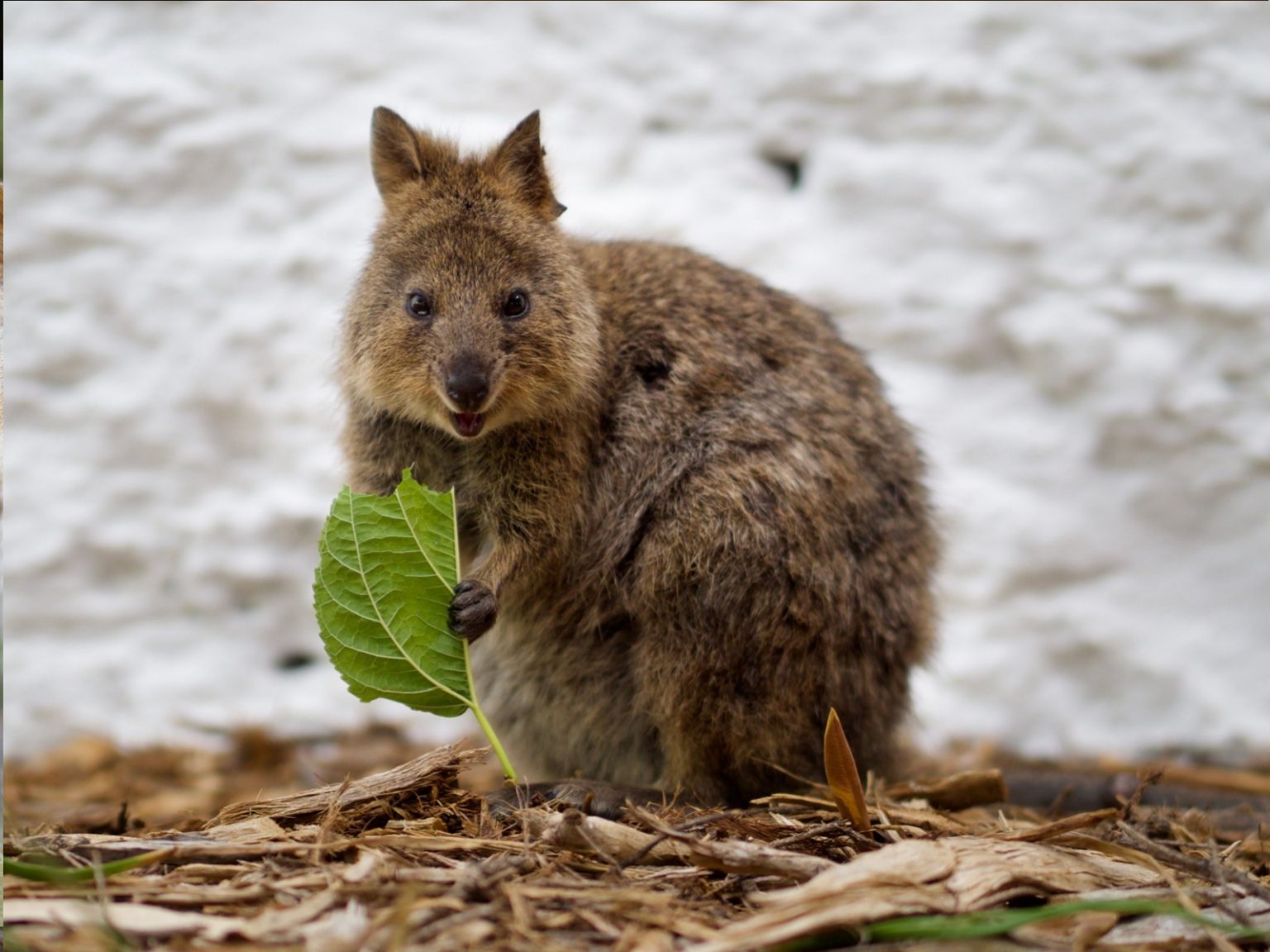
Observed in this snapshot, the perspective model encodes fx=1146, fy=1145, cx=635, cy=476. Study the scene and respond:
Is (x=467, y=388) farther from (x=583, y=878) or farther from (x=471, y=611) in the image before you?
(x=583, y=878)

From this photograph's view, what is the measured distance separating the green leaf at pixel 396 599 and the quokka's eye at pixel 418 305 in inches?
22.8

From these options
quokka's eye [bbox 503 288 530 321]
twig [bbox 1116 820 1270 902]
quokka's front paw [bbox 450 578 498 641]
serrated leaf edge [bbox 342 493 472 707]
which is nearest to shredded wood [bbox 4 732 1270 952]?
twig [bbox 1116 820 1270 902]

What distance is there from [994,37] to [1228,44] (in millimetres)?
1188

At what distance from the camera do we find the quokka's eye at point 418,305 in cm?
336

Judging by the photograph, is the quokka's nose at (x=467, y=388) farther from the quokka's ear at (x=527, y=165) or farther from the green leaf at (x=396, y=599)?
the quokka's ear at (x=527, y=165)

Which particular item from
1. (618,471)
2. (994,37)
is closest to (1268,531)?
(994,37)

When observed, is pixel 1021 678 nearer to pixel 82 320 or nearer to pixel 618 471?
pixel 618 471

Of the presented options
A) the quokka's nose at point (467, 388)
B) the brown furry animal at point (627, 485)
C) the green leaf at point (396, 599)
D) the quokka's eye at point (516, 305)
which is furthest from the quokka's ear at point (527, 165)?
the green leaf at point (396, 599)

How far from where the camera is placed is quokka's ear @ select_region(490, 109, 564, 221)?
3576 millimetres

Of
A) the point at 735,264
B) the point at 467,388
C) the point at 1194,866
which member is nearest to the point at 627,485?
the point at 467,388

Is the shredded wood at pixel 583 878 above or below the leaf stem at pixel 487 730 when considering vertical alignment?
below

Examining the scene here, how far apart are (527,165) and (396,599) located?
1.45m

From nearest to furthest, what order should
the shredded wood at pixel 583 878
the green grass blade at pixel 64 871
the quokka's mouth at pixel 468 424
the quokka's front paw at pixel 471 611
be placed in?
the shredded wood at pixel 583 878, the green grass blade at pixel 64 871, the quokka's front paw at pixel 471 611, the quokka's mouth at pixel 468 424

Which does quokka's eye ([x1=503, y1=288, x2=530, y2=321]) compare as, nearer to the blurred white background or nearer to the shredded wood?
the shredded wood
